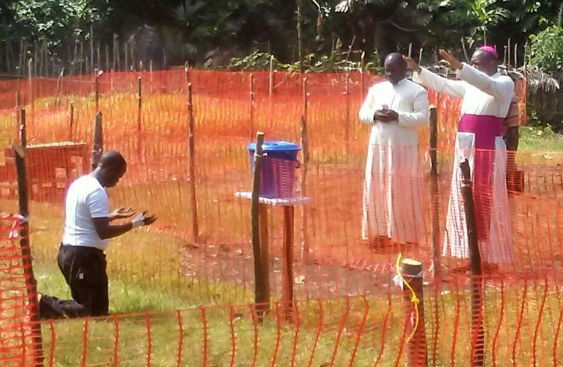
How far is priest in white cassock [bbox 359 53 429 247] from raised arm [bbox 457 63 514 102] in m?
0.83

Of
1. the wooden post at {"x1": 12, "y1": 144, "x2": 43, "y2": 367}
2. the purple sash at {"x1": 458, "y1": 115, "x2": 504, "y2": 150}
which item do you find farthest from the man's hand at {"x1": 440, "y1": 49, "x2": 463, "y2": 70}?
the wooden post at {"x1": 12, "y1": 144, "x2": 43, "y2": 367}

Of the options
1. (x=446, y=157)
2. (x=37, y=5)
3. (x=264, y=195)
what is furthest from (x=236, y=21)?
(x=264, y=195)

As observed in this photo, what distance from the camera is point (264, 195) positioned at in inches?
235

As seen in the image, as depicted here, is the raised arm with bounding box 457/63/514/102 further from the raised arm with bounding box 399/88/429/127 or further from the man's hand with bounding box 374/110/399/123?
the man's hand with bounding box 374/110/399/123

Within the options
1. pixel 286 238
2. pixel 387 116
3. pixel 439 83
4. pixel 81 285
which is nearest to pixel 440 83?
pixel 439 83

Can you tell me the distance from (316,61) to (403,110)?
693 inches

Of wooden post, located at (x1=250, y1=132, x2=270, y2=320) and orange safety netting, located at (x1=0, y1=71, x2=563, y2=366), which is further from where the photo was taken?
wooden post, located at (x1=250, y1=132, x2=270, y2=320)

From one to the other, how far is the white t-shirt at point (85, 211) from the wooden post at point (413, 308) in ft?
8.29

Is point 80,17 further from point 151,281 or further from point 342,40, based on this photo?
point 151,281

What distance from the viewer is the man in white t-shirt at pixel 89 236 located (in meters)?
5.88

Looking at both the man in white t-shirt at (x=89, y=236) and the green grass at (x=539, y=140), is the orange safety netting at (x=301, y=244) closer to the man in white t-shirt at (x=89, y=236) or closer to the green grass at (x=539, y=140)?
the man in white t-shirt at (x=89, y=236)

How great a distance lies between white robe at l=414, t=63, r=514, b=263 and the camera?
23.0 feet

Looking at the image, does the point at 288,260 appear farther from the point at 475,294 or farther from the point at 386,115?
the point at 386,115

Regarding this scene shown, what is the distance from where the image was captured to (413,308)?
3973mm
